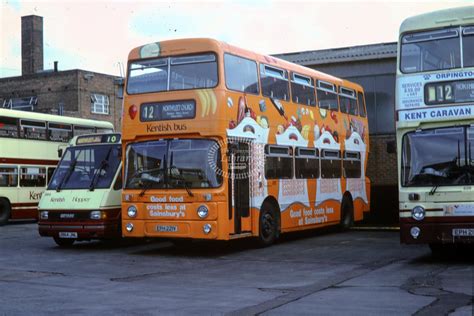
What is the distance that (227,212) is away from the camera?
14.4m

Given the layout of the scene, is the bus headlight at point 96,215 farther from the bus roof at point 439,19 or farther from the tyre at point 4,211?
the tyre at point 4,211

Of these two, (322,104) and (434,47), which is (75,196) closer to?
(322,104)

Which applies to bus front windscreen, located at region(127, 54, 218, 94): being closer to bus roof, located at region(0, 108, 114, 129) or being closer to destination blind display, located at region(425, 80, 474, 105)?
destination blind display, located at region(425, 80, 474, 105)

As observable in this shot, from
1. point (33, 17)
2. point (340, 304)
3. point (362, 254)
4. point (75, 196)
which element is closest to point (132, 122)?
point (75, 196)

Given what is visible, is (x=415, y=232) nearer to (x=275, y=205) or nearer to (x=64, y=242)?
(x=275, y=205)

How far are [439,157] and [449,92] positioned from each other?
3.91 feet

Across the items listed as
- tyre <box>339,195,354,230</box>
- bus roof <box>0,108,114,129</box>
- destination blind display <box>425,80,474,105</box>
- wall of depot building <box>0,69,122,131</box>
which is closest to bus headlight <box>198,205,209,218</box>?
destination blind display <box>425,80,474,105</box>

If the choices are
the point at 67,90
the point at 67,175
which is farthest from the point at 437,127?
the point at 67,90

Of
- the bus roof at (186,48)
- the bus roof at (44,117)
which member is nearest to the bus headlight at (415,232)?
the bus roof at (186,48)

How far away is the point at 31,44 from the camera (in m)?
A: 56.4

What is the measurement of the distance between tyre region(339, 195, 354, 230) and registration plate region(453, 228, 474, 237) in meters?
8.30

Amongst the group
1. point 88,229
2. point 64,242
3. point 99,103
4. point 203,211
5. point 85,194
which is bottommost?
point 64,242

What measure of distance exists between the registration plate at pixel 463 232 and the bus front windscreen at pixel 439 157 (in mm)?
775

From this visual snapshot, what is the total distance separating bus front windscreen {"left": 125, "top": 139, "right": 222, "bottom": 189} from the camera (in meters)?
14.3
